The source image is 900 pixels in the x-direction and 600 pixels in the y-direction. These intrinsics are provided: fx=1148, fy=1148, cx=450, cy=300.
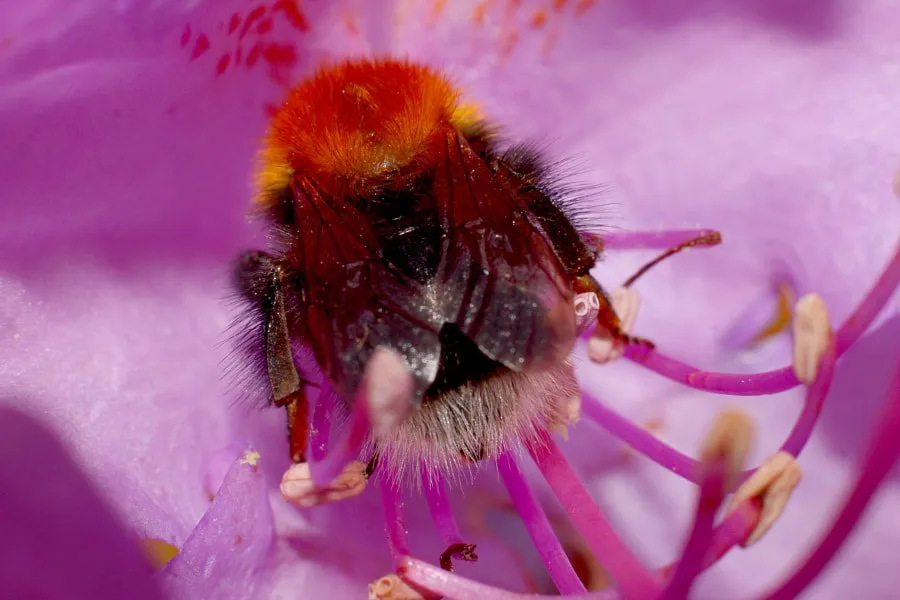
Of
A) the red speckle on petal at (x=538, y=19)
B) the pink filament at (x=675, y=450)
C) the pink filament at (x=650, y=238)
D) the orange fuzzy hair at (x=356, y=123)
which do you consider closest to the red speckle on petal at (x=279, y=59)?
the orange fuzzy hair at (x=356, y=123)

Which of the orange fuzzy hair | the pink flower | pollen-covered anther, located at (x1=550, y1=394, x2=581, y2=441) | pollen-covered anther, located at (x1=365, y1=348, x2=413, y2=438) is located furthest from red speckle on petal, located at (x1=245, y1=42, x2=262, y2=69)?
pollen-covered anther, located at (x1=365, y1=348, x2=413, y2=438)

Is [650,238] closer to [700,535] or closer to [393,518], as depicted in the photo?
[393,518]

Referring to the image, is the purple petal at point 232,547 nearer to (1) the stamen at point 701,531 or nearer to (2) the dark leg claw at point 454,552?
(2) the dark leg claw at point 454,552

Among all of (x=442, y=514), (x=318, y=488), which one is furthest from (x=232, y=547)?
(x=442, y=514)

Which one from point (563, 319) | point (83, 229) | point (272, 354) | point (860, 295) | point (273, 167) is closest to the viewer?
point (563, 319)

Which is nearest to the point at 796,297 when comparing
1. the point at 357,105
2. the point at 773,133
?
the point at 773,133

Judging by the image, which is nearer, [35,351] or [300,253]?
[300,253]

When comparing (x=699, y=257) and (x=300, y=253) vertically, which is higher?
(x=300, y=253)

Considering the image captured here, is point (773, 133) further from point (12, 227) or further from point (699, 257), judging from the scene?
point (12, 227)
